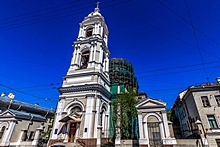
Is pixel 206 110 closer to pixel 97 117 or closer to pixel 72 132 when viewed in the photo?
pixel 97 117

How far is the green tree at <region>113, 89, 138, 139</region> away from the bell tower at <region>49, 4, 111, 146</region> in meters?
2.44

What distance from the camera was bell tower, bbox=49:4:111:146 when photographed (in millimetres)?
17016

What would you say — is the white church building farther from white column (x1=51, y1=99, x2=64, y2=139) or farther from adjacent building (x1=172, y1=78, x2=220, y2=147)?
adjacent building (x1=172, y1=78, x2=220, y2=147)

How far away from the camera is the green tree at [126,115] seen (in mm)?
17516

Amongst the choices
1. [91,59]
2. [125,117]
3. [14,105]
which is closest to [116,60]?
[91,59]

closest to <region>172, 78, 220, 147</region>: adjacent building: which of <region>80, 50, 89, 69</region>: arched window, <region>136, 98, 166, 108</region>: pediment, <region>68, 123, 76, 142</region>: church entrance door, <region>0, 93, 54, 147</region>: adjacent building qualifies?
<region>136, 98, 166, 108</region>: pediment

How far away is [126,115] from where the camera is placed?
61.1 feet

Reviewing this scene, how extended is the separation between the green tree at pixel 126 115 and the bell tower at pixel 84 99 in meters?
2.44

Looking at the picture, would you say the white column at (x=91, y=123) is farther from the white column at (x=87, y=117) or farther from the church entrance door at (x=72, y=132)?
the church entrance door at (x=72, y=132)

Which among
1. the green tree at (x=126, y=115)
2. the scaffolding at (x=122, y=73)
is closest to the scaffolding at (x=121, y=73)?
the scaffolding at (x=122, y=73)

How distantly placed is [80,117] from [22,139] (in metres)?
9.87

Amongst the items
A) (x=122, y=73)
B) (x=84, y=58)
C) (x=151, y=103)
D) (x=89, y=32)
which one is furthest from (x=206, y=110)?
(x=89, y=32)

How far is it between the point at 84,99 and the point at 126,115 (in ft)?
20.5

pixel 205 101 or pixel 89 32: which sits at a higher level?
pixel 89 32
